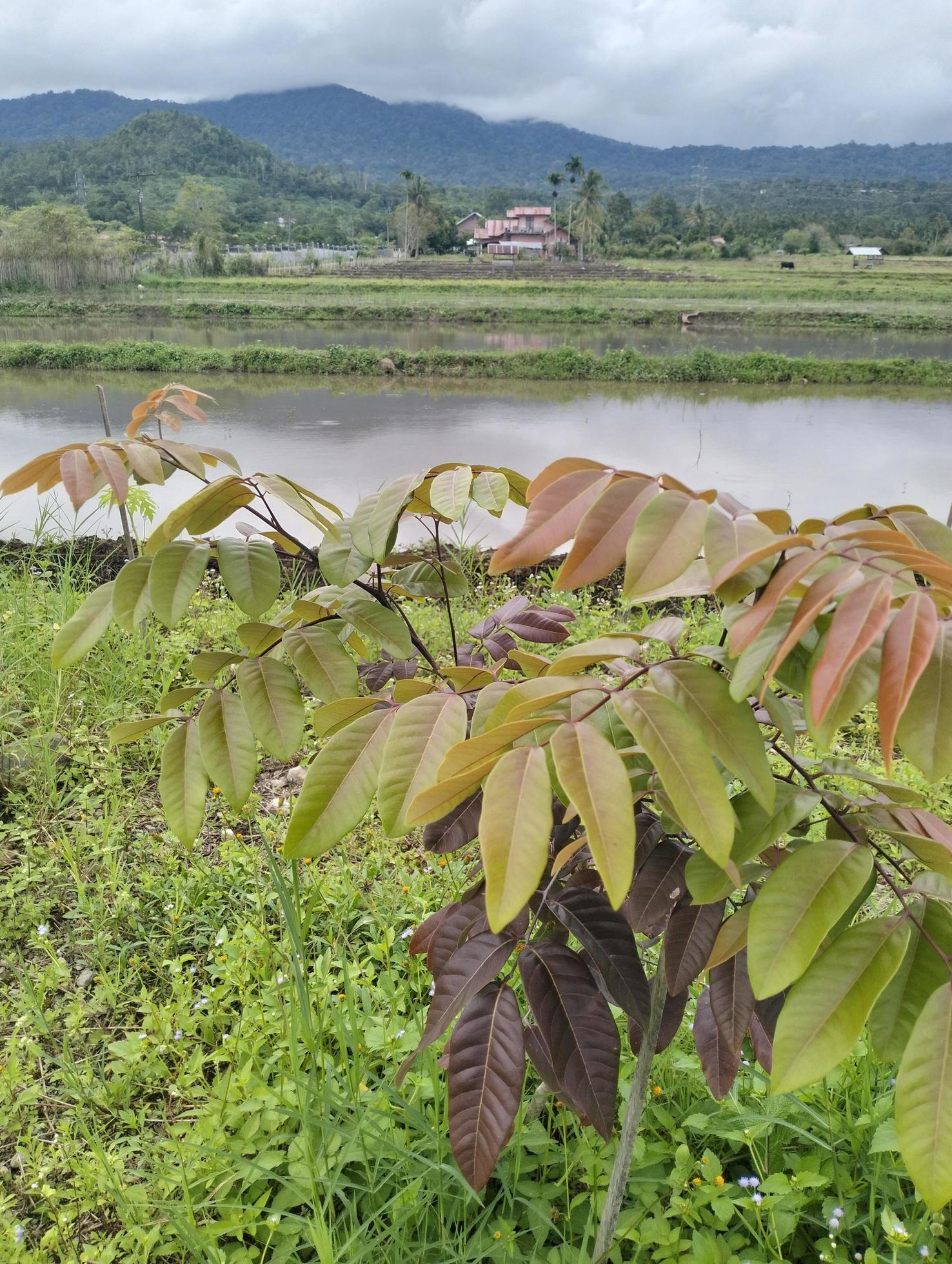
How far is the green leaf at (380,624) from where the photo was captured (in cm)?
69

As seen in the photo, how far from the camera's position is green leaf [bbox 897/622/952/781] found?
0.36 metres

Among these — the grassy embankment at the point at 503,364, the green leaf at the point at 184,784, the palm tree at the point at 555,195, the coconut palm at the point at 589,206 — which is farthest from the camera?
the palm tree at the point at 555,195

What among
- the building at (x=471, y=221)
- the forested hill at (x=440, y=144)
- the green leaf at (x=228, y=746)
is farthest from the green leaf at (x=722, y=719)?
the forested hill at (x=440, y=144)

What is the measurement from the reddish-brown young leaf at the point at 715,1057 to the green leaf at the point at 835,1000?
0.84ft

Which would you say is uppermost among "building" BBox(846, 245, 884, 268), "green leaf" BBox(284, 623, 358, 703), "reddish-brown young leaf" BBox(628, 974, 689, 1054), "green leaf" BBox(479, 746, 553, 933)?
"building" BBox(846, 245, 884, 268)

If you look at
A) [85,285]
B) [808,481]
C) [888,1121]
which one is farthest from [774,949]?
[85,285]

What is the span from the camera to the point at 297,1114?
0.78 metres

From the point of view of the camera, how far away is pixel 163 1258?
90 centimetres

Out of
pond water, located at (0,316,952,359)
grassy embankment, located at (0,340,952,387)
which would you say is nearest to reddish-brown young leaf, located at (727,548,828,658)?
grassy embankment, located at (0,340,952,387)

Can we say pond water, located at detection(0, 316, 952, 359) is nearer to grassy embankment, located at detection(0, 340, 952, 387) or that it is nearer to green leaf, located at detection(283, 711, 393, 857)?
grassy embankment, located at detection(0, 340, 952, 387)

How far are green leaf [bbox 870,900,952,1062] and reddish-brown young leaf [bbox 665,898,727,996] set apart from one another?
0.14 meters

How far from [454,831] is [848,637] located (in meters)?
0.39

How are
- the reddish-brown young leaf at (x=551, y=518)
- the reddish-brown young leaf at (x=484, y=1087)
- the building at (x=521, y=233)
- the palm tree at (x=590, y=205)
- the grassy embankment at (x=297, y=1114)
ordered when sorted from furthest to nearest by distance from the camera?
1. the building at (x=521, y=233)
2. the palm tree at (x=590, y=205)
3. the grassy embankment at (x=297, y=1114)
4. the reddish-brown young leaf at (x=484, y=1087)
5. the reddish-brown young leaf at (x=551, y=518)

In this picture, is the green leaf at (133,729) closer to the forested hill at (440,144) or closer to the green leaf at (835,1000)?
the green leaf at (835,1000)
